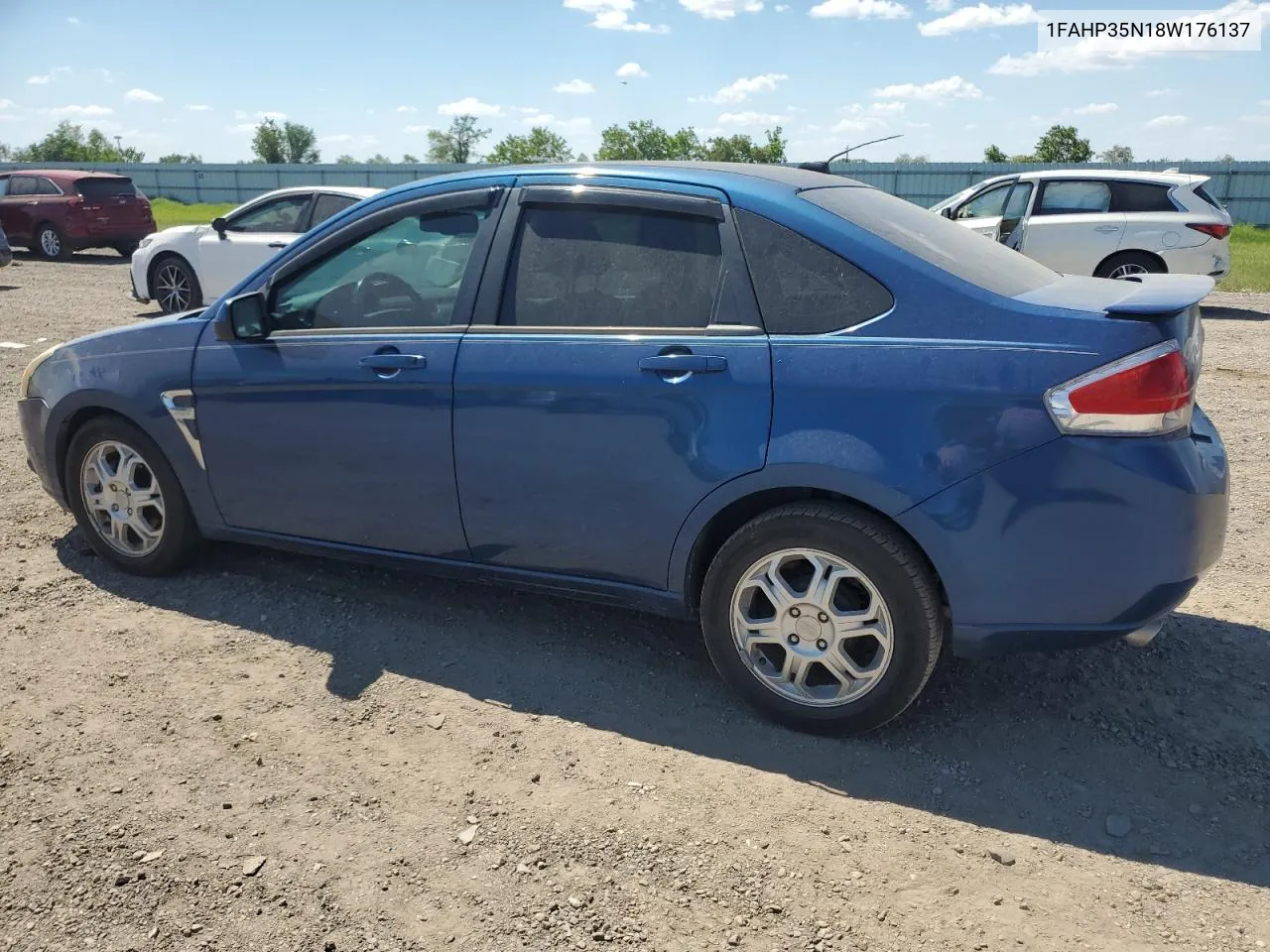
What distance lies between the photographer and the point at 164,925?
259cm

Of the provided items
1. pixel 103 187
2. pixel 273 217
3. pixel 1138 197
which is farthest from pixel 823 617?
pixel 103 187

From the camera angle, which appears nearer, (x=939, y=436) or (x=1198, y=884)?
(x=1198, y=884)

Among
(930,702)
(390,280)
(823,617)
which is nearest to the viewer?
(823,617)

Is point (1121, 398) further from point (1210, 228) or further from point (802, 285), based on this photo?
point (1210, 228)

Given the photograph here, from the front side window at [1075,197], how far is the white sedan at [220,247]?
833 cm

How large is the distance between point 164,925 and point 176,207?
42384 millimetres

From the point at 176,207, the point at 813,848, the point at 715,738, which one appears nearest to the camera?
the point at 813,848

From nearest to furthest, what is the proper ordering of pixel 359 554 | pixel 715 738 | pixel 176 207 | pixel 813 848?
pixel 813 848
pixel 715 738
pixel 359 554
pixel 176 207

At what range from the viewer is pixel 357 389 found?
3943mm

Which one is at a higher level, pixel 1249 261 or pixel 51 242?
pixel 51 242

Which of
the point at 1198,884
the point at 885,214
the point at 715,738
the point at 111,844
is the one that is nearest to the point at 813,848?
the point at 715,738

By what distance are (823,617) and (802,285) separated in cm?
104

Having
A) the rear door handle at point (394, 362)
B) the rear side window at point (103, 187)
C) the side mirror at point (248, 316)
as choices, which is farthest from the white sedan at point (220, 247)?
the rear side window at point (103, 187)

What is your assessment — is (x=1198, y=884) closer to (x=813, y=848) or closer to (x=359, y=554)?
(x=813, y=848)
